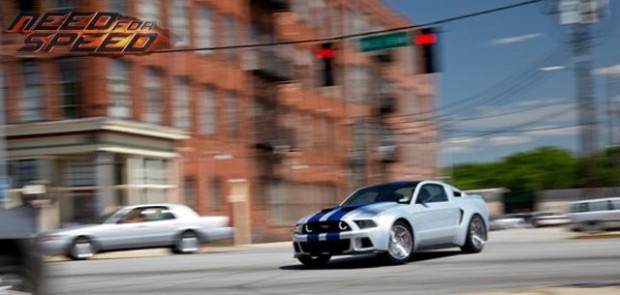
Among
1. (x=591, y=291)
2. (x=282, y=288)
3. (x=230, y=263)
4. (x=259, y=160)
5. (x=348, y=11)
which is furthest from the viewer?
(x=348, y=11)

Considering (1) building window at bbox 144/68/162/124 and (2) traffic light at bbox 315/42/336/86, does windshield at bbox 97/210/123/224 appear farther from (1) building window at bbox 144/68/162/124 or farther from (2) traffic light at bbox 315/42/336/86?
(1) building window at bbox 144/68/162/124

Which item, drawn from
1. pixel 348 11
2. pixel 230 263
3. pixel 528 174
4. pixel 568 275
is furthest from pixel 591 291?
pixel 528 174

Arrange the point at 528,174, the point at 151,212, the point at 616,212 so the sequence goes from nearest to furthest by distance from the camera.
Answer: the point at 151,212 < the point at 616,212 < the point at 528,174

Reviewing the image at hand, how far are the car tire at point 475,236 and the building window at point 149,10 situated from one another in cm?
1987

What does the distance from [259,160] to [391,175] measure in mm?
15598

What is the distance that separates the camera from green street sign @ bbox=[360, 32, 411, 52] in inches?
931

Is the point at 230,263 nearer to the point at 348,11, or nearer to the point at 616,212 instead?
the point at 616,212

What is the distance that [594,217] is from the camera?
38.8 m

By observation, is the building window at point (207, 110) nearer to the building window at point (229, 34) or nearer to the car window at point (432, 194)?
the building window at point (229, 34)

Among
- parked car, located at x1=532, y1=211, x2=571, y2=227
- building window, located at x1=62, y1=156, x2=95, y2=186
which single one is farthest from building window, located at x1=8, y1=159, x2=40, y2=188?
parked car, located at x1=532, y1=211, x2=571, y2=227

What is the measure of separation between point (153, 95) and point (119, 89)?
2295 millimetres

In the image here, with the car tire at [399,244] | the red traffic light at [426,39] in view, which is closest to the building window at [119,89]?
the red traffic light at [426,39]

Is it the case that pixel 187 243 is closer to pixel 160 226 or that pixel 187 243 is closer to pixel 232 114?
pixel 160 226

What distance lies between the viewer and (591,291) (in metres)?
9.95
